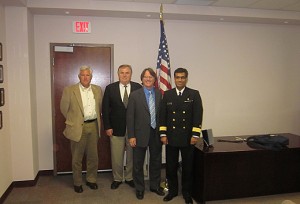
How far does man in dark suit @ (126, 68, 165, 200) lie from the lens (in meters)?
3.04

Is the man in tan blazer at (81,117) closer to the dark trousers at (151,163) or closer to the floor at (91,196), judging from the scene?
the floor at (91,196)

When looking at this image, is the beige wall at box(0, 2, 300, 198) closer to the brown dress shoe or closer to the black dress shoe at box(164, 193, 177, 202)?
the brown dress shoe

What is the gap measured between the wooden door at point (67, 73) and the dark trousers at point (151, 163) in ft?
3.67

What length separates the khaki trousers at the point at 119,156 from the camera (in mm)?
3406

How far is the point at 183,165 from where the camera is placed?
A: 2975 mm

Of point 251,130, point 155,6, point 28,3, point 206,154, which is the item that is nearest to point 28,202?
point 206,154

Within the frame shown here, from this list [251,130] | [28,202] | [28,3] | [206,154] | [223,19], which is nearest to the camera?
[206,154]

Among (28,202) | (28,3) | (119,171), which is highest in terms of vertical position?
(28,3)

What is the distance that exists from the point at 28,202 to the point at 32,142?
2.71ft

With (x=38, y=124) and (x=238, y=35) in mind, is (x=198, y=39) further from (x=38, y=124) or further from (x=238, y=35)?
(x=38, y=124)

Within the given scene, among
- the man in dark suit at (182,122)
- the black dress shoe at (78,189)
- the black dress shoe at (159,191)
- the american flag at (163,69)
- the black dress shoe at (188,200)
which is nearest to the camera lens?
the man in dark suit at (182,122)

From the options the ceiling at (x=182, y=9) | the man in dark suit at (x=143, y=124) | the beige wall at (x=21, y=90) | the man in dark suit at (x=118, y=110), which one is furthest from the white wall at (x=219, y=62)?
the man in dark suit at (x=143, y=124)

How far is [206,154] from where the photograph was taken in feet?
9.29

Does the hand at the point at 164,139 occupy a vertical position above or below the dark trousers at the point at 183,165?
above
